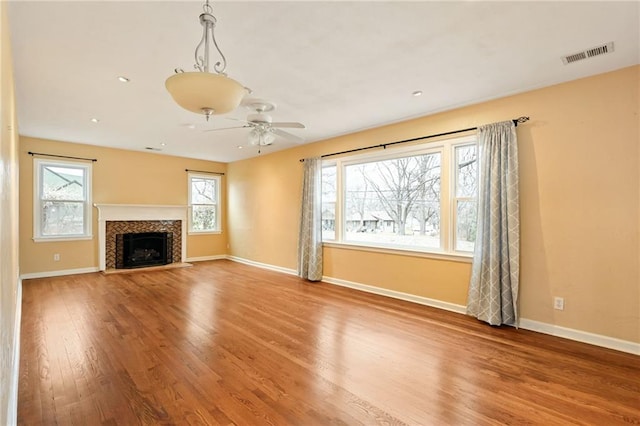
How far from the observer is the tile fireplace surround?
6551 mm

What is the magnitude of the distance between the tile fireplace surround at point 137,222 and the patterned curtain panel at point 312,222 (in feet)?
11.9

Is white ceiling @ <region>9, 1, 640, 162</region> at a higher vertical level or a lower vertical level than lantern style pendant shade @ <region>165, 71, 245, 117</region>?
higher

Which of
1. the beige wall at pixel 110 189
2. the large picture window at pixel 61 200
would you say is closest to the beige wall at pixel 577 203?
the beige wall at pixel 110 189

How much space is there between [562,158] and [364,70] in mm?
2350

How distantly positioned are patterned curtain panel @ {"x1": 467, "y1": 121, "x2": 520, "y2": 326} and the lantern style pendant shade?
3.16 metres

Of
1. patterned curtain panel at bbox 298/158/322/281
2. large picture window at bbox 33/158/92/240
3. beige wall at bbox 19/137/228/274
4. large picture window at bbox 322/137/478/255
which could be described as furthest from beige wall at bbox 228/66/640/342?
large picture window at bbox 33/158/92/240

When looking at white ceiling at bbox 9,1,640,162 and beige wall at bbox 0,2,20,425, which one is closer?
beige wall at bbox 0,2,20,425

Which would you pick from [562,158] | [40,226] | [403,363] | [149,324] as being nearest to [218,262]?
[40,226]

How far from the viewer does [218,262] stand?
795 centimetres

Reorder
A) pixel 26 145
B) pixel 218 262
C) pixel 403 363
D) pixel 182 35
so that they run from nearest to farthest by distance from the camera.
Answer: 1. pixel 182 35
2. pixel 403 363
3. pixel 26 145
4. pixel 218 262

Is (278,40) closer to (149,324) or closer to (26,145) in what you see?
(149,324)

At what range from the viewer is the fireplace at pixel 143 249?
6.83 metres

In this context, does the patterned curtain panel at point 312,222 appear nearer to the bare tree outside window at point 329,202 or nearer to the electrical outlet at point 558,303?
the bare tree outside window at point 329,202

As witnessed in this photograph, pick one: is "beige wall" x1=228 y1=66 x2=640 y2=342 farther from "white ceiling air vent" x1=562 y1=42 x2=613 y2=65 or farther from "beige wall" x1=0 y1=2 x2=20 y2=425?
"beige wall" x1=0 y1=2 x2=20 y2=425
